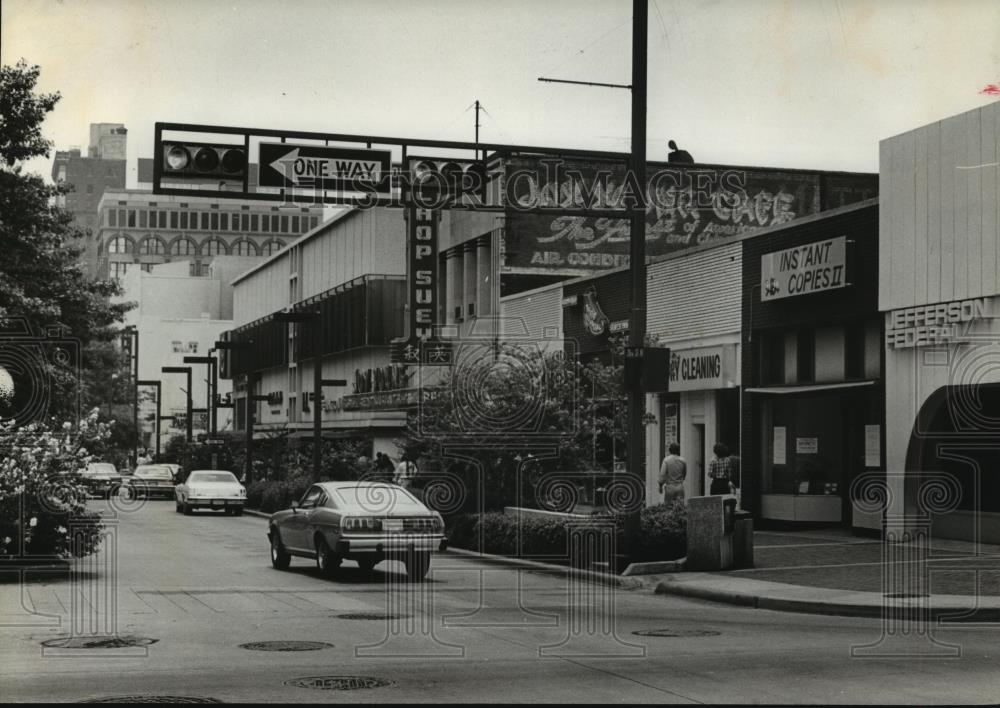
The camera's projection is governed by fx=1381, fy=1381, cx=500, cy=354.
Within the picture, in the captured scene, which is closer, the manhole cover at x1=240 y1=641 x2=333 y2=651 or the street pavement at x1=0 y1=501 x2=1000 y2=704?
the street pavement at x1=0 y1=501 x2=1000 y2=704

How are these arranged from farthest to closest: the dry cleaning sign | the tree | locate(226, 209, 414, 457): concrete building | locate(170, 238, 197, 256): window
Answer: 1. locate(170, 238, 197, 256): window
2. locate(226, 209, 414, 457): concrete building
3. the tree
4. the dry cleaning sign

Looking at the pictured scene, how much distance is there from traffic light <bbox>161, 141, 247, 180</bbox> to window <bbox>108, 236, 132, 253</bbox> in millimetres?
167303

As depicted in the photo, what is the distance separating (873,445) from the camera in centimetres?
2514

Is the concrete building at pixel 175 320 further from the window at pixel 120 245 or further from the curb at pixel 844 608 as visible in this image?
the curb at pixel 844 608

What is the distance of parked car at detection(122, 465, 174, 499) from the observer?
62.7 m

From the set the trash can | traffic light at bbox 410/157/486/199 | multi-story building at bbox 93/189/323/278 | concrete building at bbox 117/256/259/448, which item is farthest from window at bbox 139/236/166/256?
the trash can

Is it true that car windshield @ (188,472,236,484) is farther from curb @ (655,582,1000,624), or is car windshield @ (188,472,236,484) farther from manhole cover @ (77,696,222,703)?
manhole cover @ (77,696,222,703)

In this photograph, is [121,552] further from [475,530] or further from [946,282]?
[946,282]

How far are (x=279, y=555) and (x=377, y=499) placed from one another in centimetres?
303

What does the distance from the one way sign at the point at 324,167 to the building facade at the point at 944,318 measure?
30.0 feet

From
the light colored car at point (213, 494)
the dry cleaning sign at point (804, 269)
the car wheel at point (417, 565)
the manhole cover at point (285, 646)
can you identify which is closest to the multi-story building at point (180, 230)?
the light colored car at point (213, 494)

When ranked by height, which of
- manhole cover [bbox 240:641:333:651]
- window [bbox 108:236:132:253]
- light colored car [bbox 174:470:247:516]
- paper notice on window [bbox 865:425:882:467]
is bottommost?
light colored car [bbox 174:470:247:516]

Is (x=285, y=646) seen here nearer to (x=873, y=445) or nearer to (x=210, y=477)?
(x=873, y=445)

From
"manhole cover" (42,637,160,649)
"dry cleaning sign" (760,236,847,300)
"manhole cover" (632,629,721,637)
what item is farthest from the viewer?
"dry cleaning sign" (760,236,847,300)
